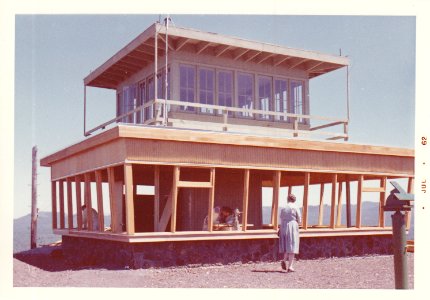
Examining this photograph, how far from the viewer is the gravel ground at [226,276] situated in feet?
45.8

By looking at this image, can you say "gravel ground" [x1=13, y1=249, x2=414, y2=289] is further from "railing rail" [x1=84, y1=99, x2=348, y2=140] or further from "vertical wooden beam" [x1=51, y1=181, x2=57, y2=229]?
"vertical wooden beam" [x1=51, y1=181, x2=57, y2=229]

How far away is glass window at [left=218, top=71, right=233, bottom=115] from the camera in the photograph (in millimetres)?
20484

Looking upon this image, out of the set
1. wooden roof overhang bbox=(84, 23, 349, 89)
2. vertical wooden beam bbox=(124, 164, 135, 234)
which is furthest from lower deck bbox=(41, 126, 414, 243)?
wooden roof overhang bbox=(84, 23, 349, 89)

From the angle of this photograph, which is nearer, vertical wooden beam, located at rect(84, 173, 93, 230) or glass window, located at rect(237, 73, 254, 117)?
vertical wooden beam, located at rect(84, 173, 93, 230)

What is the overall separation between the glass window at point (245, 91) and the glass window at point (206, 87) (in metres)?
1.10

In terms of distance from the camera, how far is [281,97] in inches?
861

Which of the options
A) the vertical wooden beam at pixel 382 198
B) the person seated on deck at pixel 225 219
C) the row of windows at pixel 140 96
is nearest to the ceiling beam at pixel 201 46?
the row of windows at pixel 140 96

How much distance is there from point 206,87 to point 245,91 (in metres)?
1.67

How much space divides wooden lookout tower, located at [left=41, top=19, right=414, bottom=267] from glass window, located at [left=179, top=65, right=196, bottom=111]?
3 cm

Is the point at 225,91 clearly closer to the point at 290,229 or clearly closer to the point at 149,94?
the point at 149,94

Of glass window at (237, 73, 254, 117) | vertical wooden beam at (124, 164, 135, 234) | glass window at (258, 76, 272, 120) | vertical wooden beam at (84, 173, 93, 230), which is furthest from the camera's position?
glass window at (258, 76, 272, 120)

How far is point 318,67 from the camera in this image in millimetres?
22656
